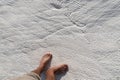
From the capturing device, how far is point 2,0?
339 centimetres

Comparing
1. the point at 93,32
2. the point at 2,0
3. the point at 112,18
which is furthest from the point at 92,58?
the point at 2,0

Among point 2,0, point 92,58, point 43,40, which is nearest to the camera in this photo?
point 92,58

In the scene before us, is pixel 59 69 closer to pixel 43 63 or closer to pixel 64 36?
pixel 43 63

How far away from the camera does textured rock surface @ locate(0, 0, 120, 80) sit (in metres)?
2.85

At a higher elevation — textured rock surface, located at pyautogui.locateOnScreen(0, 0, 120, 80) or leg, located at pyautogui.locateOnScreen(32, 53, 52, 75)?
textured rock surface, located at pyautogui.locateOnScreen(0, 0, 120, 80)

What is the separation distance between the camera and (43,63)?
2.86m

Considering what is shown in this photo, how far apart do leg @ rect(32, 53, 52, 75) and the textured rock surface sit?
8 cm

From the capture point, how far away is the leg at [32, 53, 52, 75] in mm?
2800

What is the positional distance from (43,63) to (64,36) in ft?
1.39

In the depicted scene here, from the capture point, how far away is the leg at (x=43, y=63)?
280 centimetres

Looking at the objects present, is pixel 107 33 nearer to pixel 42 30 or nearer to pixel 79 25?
pixel 79 25

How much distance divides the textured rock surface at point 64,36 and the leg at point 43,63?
8 cm

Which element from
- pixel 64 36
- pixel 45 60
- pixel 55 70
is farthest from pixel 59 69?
pixel 64 36

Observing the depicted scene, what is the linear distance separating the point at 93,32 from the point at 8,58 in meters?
0.99
